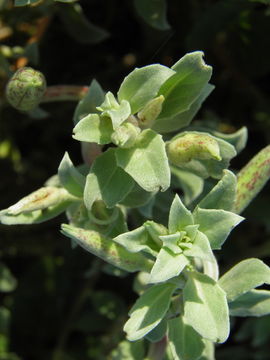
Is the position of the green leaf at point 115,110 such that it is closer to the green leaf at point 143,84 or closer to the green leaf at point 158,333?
the green leaf at point 143,84

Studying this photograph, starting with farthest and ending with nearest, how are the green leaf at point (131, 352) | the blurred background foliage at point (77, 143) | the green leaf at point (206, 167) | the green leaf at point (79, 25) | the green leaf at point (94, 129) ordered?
the blurred background foliage at point (77, 143)
the green leaf at point (79, 25)
the green leaf at point (131, 352)
the green leaf at point (206, 167)
the green leaf at point (94, 129)

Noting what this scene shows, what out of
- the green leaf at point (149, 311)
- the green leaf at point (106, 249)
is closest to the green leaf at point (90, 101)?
the green leaf at point (106, 249)

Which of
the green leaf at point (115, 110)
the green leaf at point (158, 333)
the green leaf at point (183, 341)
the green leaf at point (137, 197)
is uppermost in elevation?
the green leaf at point (115, 110)

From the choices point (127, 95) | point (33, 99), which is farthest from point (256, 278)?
point (33, 99)

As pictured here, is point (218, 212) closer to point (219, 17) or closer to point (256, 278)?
point (256, 278)

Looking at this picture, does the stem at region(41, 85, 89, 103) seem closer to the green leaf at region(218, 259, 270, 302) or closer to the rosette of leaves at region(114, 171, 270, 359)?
the rosette of leaves at region(114, 171, 270, 359)

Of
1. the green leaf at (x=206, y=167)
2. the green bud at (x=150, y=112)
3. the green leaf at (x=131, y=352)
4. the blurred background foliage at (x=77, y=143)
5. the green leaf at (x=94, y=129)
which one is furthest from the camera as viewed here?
the blurred background foliage at (x=77, y=143)

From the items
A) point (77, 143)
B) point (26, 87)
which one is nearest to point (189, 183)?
point (26, 87)

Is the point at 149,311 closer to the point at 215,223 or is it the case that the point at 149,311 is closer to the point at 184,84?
the point at 215,223
